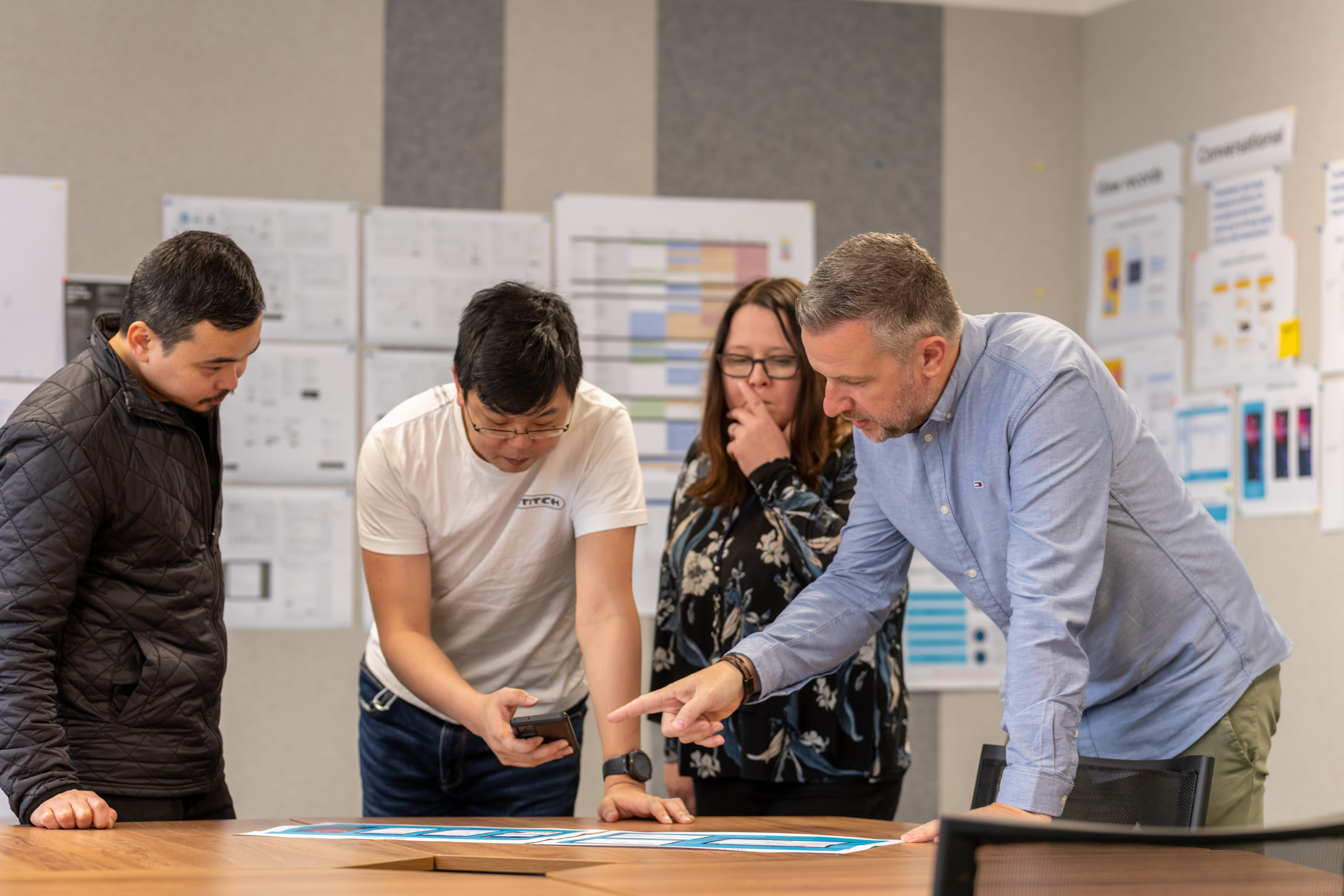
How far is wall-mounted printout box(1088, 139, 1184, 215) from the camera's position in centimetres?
332

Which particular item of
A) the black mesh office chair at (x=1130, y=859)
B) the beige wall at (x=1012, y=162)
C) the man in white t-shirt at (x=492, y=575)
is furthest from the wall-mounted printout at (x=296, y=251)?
the black mesh office chair at (x=1130, y=859)

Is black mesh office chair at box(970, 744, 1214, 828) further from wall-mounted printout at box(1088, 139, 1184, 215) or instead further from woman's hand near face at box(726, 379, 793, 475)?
wall-mounted printout at box(1088, 139, 1184, 215)

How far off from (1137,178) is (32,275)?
118 inches

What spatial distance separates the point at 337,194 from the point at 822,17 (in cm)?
147

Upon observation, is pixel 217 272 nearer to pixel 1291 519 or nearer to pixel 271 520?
pixel 271 520

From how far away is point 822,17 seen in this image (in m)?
3.54

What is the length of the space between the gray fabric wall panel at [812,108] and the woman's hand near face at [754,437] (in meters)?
1.50

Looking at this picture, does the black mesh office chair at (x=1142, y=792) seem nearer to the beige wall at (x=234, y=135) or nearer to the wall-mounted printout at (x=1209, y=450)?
the wall-mounted printout at (x=1209, y=450)

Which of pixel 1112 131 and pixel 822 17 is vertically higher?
pixel 822 17

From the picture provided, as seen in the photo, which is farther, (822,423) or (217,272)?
(822,423)

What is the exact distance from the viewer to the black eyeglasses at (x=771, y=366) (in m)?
2.12

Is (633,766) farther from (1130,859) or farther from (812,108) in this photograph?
(812,108)

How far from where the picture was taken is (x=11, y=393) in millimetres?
3102

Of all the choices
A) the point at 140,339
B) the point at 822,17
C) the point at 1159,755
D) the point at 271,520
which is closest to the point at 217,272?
the point at 140,339
